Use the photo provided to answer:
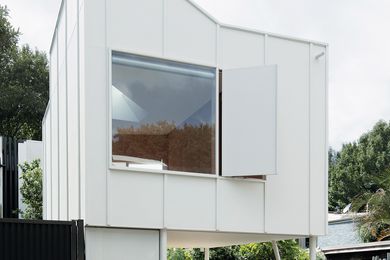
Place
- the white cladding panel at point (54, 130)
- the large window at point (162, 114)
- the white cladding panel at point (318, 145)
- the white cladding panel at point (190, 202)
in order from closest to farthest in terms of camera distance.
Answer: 1. the large window at point (162, 114)
2. the white cladding panel at point (190, 202)
3. the white cladding panel at point (318, 145)
4. the white cladding panel at point (54, 130)

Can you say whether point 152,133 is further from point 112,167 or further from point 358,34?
point 358,34

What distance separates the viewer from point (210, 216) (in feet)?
34.1

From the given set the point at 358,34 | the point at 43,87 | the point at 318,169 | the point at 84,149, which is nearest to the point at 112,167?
the point at 84,149

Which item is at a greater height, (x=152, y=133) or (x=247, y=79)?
(x=247, y=79)

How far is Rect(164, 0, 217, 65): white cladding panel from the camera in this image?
34.1 feet

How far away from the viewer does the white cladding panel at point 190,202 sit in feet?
33.0

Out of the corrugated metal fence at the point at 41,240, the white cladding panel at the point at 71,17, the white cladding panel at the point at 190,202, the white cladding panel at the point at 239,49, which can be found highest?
the white cladding panel at the point at 71,17

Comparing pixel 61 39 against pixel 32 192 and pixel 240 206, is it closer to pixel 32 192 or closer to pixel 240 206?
pixel 240 206

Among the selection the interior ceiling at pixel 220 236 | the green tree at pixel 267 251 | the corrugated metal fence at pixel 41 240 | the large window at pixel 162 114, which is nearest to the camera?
the corrugated metal fence at pixel 41 240

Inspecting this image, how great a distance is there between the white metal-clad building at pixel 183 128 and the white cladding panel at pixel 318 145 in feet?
0.06

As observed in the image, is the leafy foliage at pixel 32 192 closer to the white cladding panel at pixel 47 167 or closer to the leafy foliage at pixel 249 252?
the white cladding panel at pixel 47 167

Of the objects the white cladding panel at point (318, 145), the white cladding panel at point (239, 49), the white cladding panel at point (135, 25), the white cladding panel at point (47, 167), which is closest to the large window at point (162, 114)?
the white cladding panel at point (135, 25)

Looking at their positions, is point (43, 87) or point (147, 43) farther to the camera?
point (43, 87)

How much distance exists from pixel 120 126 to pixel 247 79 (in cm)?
221
